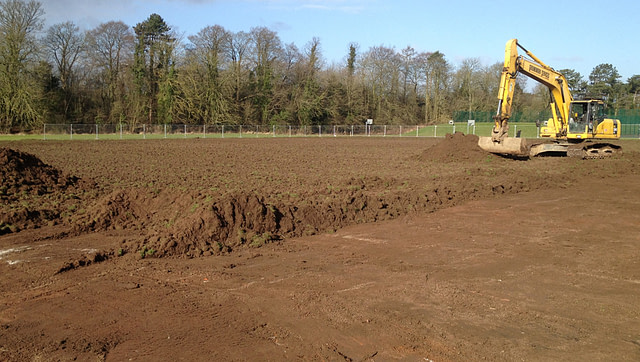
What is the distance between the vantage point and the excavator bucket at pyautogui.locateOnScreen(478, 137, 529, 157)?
77.1 feet

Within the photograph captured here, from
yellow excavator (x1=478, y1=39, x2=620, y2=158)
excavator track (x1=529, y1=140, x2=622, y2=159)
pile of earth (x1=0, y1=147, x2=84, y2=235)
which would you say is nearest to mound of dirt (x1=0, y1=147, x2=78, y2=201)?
pile of earth (x1=0, y1=147, x2=84, y2=235)

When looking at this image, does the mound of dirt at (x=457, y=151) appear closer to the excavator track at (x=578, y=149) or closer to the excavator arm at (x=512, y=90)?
the excavator arm at (x=512, y=90)

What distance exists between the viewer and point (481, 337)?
18.2 ft

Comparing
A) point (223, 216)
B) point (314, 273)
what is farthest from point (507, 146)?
point (314, 273)

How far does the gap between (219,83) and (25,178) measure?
183 ft

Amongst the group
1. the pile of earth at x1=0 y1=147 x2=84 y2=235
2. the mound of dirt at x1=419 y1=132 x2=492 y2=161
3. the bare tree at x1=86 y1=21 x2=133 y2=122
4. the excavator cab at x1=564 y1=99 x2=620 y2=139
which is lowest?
the pile of earth at x1=0 y1=147 x2=84 y2=235

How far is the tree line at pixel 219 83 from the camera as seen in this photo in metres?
56.8

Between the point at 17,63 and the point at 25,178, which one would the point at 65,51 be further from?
the point at 25,178

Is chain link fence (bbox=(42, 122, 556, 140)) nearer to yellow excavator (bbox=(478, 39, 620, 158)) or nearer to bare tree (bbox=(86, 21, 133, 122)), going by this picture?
bare tree (bbox=(86, 21, 133, 122))

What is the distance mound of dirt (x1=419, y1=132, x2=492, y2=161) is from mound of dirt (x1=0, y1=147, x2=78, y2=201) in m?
18.1

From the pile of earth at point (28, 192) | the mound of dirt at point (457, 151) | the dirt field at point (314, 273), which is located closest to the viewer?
the dirt field at point (314, 273)

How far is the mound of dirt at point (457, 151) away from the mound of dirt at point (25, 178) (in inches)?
715

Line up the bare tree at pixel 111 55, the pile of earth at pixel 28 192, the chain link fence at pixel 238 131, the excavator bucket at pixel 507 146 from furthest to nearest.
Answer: the bare tree at pixel 111 55 → the chain link fence at pixel 238 131 → the excavator bucket at pixel 507 146 → the pile of earth at pixel 28 192

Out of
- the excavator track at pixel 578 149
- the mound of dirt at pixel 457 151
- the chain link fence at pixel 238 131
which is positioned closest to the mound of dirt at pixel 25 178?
the mound of dirt at pixel 457 151
